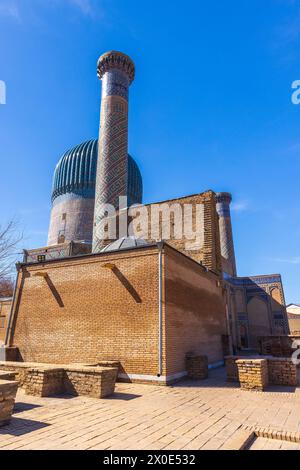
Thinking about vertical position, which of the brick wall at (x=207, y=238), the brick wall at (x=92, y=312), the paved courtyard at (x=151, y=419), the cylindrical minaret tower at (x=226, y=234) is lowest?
the paved courtyard at (x=151, y=419)

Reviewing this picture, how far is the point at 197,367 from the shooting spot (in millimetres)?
9500

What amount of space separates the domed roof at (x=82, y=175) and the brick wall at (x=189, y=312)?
19151 millimetres

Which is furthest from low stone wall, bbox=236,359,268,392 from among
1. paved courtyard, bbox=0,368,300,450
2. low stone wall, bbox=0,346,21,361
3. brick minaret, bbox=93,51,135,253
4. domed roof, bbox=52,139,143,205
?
domed roof, bbox=52,139,143,205

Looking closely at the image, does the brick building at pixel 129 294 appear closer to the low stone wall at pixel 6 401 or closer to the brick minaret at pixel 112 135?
the brick minaret at pixel 112 135

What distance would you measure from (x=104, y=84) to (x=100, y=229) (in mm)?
11583

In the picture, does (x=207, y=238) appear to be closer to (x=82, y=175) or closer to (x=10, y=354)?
(x=10, y=354)

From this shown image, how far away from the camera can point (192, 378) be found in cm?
952

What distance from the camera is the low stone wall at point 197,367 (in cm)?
945


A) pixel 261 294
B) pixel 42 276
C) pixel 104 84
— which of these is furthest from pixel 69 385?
pixel 261 294

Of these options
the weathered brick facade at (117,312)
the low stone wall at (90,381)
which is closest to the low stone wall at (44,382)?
the low stone wall at (90,381)

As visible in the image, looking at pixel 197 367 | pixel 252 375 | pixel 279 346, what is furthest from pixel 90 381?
pixel 279 346

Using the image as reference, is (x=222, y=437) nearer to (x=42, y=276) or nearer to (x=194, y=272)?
(x=194, y=272)

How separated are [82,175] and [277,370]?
26427 millimetres

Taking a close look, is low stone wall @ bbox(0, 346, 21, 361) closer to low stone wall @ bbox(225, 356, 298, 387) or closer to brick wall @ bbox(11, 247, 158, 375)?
brick wall @ bbox(11, 247, 158, 375)
